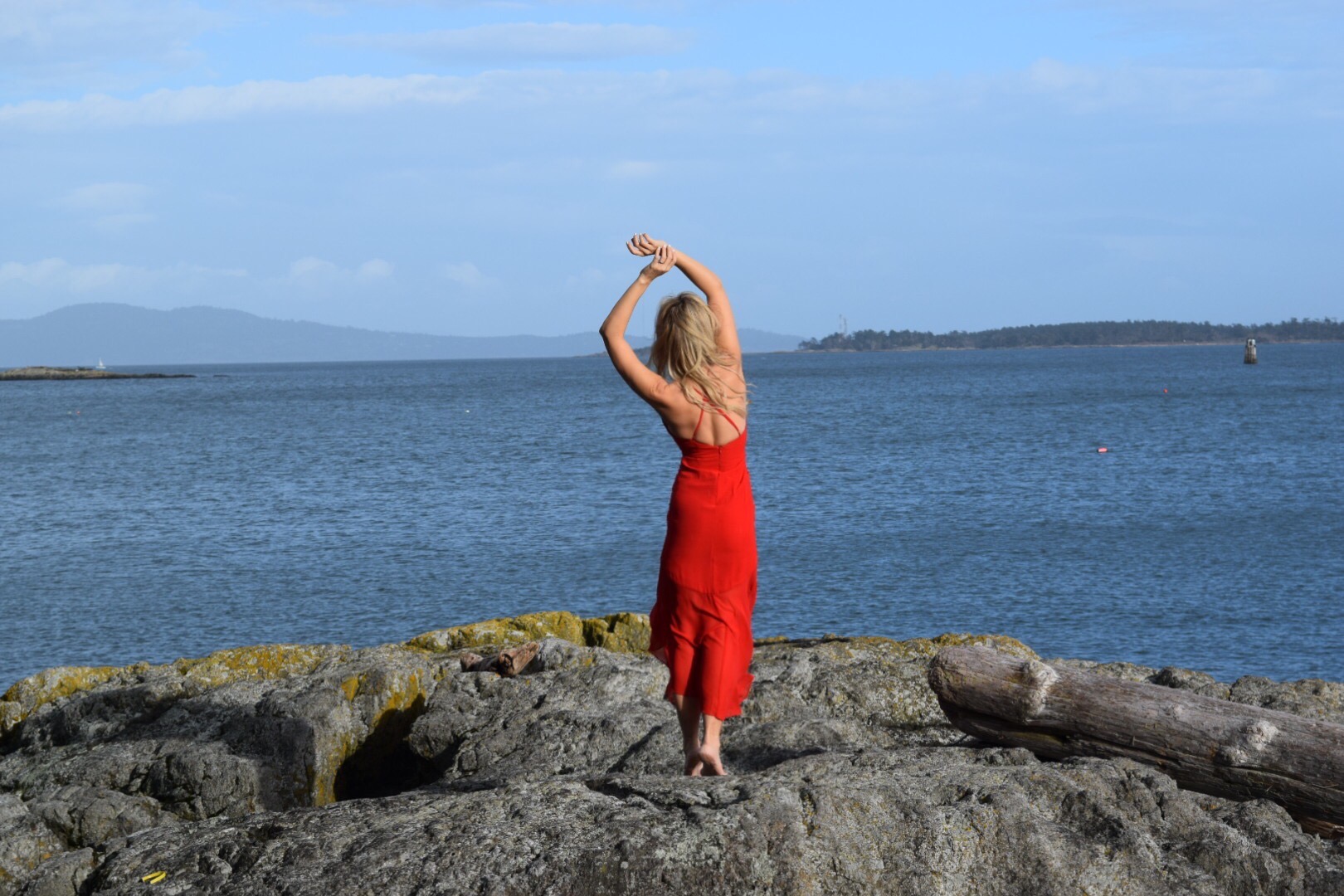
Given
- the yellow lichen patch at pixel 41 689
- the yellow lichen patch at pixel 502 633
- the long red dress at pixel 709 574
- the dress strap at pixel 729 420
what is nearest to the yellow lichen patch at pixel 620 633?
the yellow lichen patch at pixel 502 633

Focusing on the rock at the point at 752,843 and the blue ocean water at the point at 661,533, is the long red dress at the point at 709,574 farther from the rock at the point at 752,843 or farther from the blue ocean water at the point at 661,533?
the blue ocean water at the point at 661,533

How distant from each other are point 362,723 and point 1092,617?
56.6 ft

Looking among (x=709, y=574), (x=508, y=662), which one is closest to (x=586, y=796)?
(x=709, y=574)

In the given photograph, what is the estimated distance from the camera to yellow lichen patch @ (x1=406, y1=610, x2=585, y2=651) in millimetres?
11141

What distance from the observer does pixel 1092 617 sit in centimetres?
2184

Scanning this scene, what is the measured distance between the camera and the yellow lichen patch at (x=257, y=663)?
9.58 metres

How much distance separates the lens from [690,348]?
5176 millimetres

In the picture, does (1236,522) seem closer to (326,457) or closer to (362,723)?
(362,723)

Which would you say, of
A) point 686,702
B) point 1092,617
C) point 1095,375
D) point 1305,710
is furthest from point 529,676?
point 1095,375

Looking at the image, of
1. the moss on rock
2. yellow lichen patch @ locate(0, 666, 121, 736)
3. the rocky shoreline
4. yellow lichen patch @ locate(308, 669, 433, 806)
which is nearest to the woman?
the rocky shoreline

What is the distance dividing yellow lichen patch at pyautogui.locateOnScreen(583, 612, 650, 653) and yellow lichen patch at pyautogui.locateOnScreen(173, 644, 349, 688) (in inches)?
100

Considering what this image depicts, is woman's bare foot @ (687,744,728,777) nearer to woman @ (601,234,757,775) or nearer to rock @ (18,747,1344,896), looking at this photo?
woman @ (601,234,757,775)

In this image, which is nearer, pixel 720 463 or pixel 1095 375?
pixel 720 463

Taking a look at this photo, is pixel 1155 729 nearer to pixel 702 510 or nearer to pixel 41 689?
pixel 702 510
